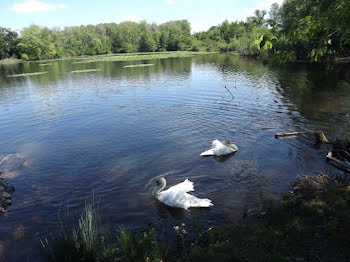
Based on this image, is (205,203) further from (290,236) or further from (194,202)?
(290,236)

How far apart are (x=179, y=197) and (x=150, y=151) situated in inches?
192

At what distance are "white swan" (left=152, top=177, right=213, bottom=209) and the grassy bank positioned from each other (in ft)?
4.21

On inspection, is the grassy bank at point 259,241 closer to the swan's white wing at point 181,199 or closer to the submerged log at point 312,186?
the submerged log at point 312,186

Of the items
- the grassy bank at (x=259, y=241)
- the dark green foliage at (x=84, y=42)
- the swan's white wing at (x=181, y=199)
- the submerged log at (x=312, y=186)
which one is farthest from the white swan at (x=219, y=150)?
the dark green foliage at (x=84, y=42)

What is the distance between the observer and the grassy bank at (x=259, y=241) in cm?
525

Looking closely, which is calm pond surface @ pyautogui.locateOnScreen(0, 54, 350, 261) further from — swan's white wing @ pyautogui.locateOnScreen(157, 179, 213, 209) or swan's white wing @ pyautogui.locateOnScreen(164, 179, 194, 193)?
swan's white wing @ pyautogui.locateOnScreen(164, 179, 194, 193)

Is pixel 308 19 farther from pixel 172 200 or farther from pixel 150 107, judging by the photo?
pixel 150 107

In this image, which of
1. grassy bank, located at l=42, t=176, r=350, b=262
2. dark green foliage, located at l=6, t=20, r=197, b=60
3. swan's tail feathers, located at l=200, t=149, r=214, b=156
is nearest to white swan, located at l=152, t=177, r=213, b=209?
grassy bank, located at l=42, t=176, r=350, b=262

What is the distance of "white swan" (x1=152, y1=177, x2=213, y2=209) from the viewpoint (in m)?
8.26

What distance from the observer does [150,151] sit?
42.7 feet

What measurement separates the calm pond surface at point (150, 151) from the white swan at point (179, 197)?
0.22 meters

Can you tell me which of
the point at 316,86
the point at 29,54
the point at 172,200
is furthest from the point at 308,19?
the point at 29,54

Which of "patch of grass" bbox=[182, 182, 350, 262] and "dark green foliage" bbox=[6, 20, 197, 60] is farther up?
"dark green foliage" bbox=[6, 20, 197, 60]

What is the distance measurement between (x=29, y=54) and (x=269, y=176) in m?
130
